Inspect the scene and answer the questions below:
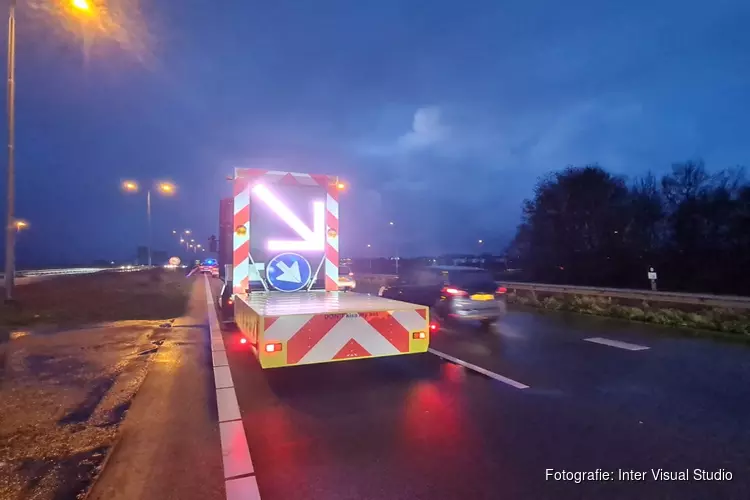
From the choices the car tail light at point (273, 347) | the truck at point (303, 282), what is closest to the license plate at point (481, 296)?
the truck at point (303, 282)

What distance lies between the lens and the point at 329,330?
19.1ft

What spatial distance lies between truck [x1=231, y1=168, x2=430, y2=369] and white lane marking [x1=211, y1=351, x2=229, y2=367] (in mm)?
871

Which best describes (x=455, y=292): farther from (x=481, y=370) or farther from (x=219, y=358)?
(x=219, y=358)

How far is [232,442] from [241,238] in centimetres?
418

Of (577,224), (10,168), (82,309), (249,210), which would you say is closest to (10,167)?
(10,168)

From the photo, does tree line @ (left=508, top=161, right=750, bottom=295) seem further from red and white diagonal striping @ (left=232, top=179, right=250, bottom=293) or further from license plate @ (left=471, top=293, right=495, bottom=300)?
red and white diagonal striping @ (left=232, top=179, right=250, bottom=293)

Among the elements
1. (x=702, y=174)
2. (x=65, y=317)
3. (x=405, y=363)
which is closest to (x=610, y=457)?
(x=405, y=363)

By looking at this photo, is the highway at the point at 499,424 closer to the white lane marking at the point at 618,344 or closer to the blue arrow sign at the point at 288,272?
the white lane marking at the point at 618,344

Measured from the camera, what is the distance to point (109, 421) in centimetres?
509

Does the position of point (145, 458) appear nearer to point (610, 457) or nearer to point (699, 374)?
point (610, 457)

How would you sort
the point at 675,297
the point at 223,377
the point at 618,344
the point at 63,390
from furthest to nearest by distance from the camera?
1. the point at 675,297
2. the point at 618,344
3. the point at 223,377
4. the point at 63,390

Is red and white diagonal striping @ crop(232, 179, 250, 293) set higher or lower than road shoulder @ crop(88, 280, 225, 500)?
higher

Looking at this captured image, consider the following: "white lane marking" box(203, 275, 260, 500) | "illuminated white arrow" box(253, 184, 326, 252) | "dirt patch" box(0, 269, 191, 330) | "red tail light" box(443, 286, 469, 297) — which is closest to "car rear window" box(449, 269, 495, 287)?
"red tail light" box(443, 286, 469, 297)

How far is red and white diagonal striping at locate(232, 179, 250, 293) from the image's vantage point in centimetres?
803
